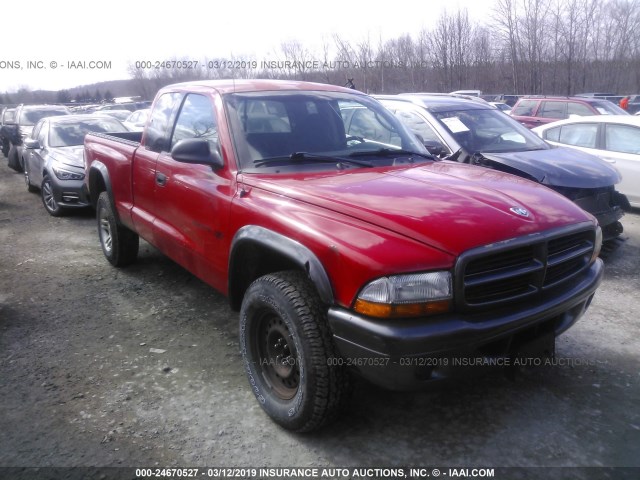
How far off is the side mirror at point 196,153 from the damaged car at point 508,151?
237 cm

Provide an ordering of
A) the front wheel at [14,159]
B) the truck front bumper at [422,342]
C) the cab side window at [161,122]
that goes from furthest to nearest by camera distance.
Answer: the front wheel at [14,159] → the cab side window at [161,122] → the truck front bumper at [422,342]

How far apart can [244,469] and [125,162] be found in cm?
329

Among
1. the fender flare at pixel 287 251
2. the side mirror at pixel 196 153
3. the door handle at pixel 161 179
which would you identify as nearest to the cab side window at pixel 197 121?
the side mirror at pixel 196 153

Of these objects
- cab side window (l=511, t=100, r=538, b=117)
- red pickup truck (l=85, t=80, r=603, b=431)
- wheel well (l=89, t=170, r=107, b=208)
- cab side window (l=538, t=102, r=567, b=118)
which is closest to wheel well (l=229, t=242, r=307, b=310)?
red pickup truck (l=85, t=80, r=603, b=431)

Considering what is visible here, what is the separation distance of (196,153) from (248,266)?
80 centimetres

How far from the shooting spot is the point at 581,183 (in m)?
5.35

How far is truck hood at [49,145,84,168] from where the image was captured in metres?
8.42

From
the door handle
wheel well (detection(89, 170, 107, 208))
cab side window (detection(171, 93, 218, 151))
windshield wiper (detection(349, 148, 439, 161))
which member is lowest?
wheel well (detection(89, 170, 107, 208))

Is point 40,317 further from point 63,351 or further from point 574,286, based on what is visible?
point 574,286

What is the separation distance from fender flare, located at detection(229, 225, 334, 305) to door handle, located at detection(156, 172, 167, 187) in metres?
1.26

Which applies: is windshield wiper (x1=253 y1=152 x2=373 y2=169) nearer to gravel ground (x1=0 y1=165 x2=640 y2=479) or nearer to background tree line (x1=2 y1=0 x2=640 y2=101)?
gravel ground (x1=0 y1=165 x2=640 y2=479)

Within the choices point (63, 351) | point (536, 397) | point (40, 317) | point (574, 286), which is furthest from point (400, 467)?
point (40, 317)

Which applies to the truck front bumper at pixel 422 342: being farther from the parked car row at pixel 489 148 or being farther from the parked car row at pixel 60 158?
the parked car row at pixel 60 158

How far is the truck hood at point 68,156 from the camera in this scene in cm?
842
